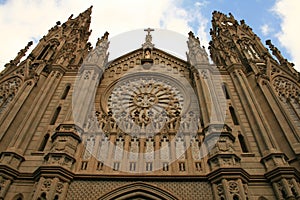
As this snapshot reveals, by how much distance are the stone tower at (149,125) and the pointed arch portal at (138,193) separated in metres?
0.04

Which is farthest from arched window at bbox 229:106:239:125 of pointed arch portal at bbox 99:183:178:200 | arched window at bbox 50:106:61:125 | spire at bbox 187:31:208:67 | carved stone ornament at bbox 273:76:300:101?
arched window at bbox 50:106:61:125

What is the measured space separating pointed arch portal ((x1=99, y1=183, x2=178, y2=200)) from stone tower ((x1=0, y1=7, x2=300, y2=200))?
0.13 feet

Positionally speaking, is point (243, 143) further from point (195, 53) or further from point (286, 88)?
point (195, 53)

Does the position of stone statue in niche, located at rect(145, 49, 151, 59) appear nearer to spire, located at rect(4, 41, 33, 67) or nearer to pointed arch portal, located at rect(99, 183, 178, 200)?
spire, located at rect(4, 41, 33, 67)

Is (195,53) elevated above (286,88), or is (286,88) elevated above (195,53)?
(195,53)

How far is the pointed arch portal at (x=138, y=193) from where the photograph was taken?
10.5m

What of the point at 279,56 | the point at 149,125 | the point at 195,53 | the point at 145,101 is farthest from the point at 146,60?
the point at 279,56

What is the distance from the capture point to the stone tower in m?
10.8

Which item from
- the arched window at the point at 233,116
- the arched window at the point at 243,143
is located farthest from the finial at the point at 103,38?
the arched window at the point at 243,143

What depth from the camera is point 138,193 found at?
10758 mm

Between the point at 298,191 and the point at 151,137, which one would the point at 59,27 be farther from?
the point at 298,191

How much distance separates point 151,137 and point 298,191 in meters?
6.63

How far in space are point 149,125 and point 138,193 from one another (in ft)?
14.4

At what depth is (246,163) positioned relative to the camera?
39.1 feet
